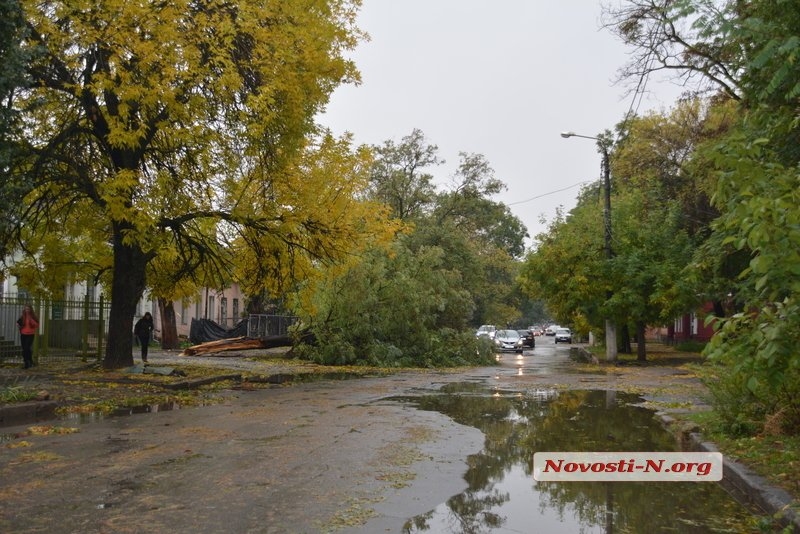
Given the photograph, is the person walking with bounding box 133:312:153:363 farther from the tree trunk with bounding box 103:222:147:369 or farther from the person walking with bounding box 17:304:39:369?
the tree trunk with bounding box 103:222:147:369

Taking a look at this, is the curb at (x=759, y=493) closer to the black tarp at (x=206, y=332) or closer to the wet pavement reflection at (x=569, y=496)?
the wet pavement reflection at (x=569, y=496)

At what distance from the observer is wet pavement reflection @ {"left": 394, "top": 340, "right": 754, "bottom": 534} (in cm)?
588

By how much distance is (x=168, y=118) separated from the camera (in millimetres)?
16594

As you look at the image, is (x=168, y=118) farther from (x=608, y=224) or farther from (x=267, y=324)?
(x=267, y=324)

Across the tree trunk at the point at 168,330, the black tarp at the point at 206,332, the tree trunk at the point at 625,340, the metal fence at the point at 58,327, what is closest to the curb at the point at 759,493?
the metal fence at the point at 58,327

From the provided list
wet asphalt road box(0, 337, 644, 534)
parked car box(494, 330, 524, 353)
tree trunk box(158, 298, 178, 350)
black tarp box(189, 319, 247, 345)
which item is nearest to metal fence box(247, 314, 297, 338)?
black tarp box(189, 319, 247, 345)

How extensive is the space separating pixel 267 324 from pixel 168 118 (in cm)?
2835

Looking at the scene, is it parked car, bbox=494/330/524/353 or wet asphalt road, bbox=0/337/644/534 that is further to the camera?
parked car, bbox=494/330/524/353

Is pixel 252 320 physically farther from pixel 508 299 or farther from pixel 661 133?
pixel 508 299

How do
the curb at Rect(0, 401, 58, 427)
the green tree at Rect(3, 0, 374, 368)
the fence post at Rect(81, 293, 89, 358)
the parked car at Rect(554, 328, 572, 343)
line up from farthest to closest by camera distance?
1. the parked car at Rect(554, 328, 572, 343)
2. the fence post at Rect(81, 293, 89, 358)
3. the green tree at Rect(3, 0, 374, 368)
4. the curb at Rect(0, 401, 58, 427)

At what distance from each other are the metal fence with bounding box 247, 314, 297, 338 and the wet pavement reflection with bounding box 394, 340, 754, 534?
31.4 meters

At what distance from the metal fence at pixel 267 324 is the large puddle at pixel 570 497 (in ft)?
104

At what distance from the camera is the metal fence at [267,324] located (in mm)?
42219

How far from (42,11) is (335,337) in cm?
1579
